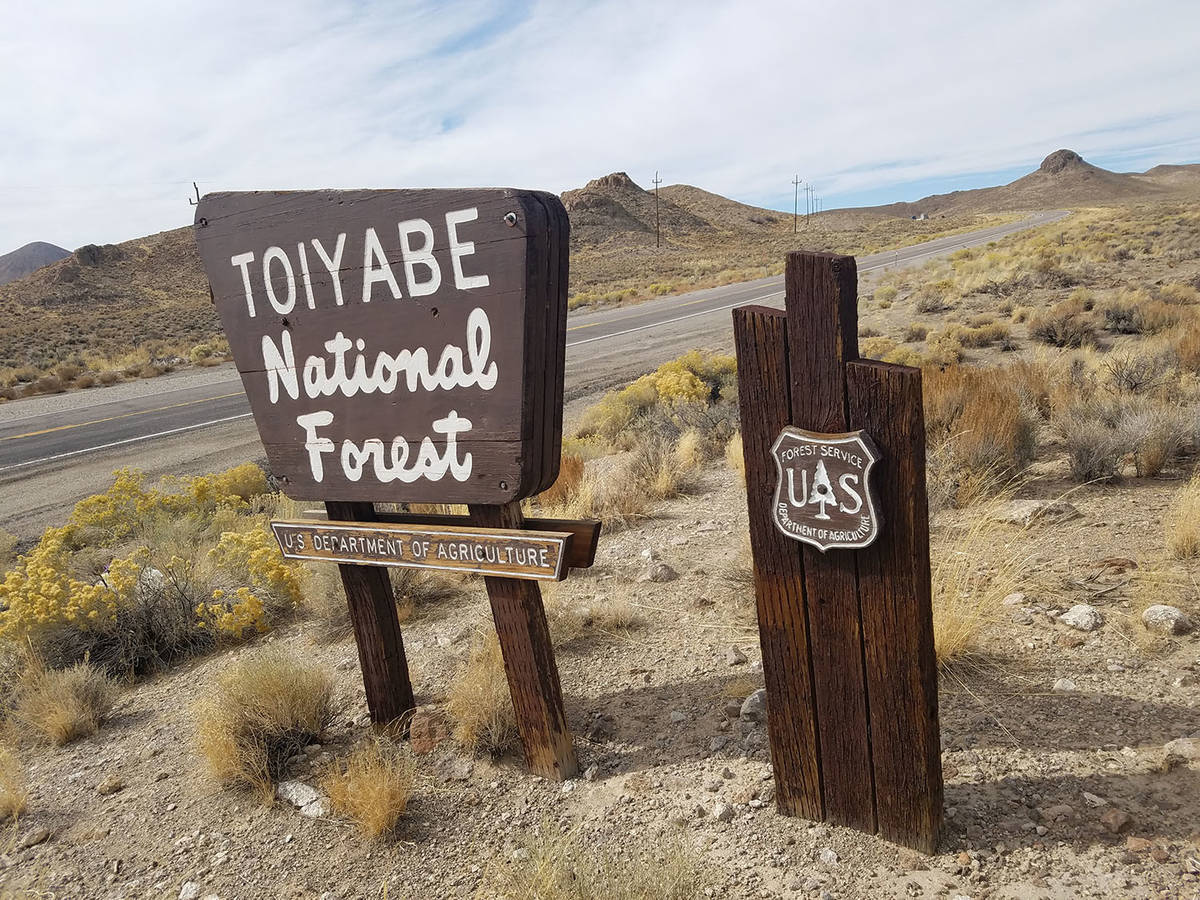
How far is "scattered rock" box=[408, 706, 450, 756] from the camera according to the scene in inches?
126

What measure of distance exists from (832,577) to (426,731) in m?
1.93

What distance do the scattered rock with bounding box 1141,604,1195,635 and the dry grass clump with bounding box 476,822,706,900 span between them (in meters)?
2.28

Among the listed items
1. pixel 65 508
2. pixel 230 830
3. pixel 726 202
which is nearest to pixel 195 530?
A: pixel 65 508

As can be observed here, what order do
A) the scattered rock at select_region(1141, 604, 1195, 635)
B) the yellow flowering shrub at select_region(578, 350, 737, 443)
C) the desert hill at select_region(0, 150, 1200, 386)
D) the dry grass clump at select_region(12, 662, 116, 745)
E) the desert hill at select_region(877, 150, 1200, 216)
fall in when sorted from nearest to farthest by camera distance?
the scattered rock at select_region(1141, 604, 1195, 635) < the dry grass clump at select_region(12, 662, 116, 745) < the yellow flowering shrub at select_region(578, 350, 737, 443) < the desert hill at select_region(0, 150, 1200, 386) < the desert hill at select_region(877, 150, 1200, 216)

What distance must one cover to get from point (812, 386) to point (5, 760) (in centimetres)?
365

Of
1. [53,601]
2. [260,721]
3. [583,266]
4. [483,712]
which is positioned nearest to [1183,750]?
[483,712]

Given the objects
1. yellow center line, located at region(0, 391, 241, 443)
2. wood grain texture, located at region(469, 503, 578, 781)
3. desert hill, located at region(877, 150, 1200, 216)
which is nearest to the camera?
wood grain texture, located at region(469, 503, 578, 781)

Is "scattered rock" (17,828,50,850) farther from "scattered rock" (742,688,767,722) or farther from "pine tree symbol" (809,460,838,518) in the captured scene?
"pine tree symbol" (809,460,838,518)

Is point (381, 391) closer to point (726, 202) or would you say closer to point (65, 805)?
point (65, 805)

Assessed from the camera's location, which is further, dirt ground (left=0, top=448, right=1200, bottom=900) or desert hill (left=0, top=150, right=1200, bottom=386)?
desert hill (left=0, top=150, right=1200, bottom=386)

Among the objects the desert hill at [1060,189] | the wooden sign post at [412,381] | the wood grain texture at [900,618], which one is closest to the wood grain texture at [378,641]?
the wooden sign post at [412,381]

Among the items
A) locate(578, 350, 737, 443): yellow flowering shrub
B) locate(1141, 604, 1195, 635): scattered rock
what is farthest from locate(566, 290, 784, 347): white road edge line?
locate(1141, 604, 1195, 635): scattered rock

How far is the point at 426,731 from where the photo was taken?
3256mm

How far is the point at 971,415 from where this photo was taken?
219 inches
